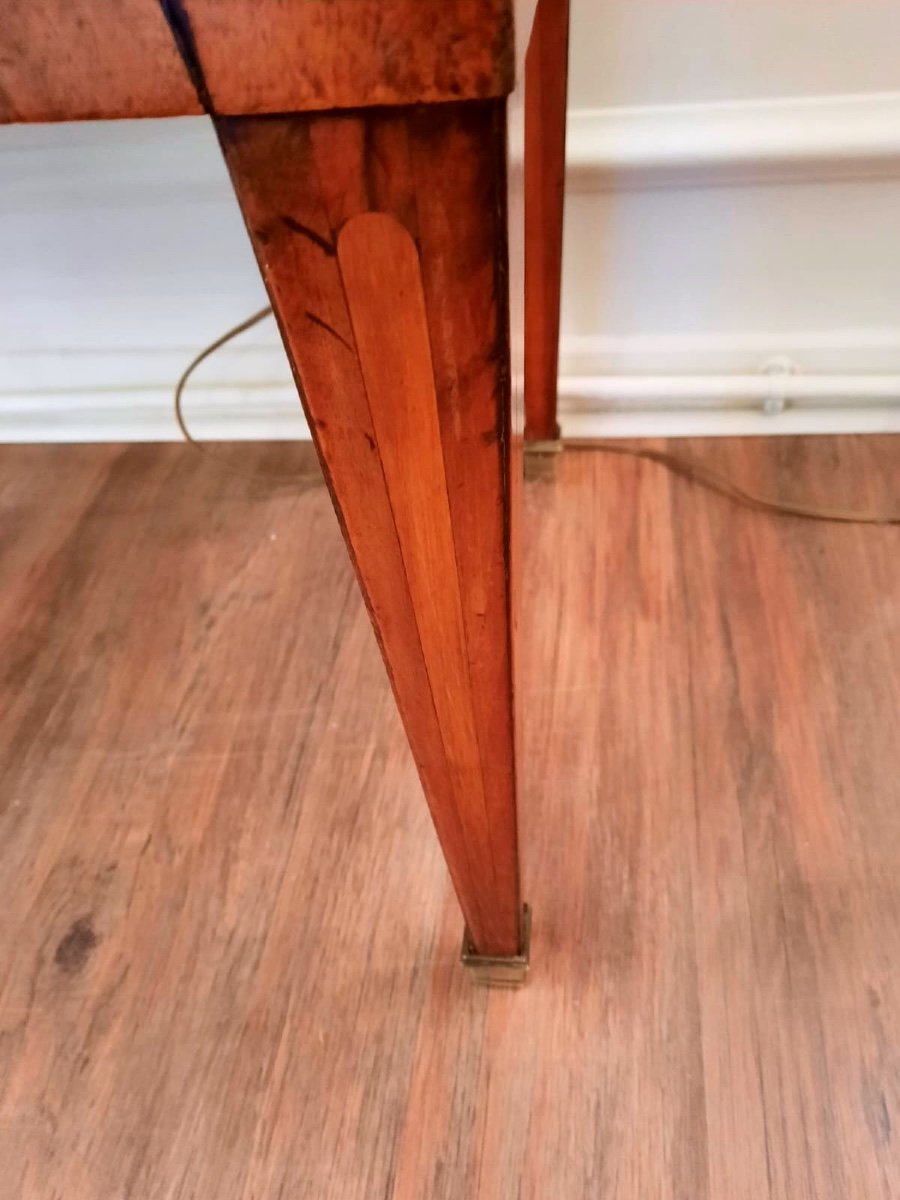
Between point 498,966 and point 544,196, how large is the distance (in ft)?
2.22

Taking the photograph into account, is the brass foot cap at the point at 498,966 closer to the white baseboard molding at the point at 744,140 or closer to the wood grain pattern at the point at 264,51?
the wood grain pattern at the point at 264,51

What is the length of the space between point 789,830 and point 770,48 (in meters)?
0.71

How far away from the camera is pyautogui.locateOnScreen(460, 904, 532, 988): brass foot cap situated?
0.73m

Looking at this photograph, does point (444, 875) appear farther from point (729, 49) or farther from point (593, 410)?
point (729, 49)

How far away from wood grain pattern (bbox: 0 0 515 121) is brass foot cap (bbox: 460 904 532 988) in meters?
0.63

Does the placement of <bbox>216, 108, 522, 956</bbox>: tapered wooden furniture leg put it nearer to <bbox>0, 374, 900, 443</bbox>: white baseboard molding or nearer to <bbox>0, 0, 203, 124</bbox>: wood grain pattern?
<bbox>0, 0, 203, 124</bbox>: wood grain pattern

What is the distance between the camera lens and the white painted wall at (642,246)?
898mm

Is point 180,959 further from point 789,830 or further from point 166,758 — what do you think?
point 789,830

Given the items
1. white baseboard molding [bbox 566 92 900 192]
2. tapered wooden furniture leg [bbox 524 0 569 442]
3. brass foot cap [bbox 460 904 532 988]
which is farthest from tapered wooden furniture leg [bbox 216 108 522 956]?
white baseboard molding [bbox 566 92 900 192]

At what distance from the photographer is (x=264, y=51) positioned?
0.26 metres

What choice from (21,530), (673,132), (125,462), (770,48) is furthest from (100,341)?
(770,48)

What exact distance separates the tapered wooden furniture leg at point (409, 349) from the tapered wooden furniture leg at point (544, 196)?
0.48 m

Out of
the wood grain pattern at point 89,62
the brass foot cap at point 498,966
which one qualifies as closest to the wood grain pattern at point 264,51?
the wood grain pattern at point 89,62

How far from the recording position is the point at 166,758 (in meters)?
0.91
